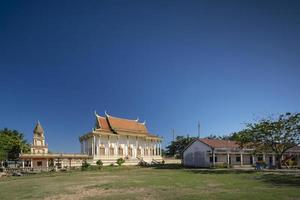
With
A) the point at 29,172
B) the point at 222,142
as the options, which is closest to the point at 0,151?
the point at 29,172

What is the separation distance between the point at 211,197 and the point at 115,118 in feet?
174

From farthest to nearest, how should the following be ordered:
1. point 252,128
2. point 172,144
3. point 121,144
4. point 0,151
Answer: point 172,144 → point 121,144 → point 0,151 → point 252,128

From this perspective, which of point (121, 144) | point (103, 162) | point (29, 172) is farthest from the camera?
point (121, 144)

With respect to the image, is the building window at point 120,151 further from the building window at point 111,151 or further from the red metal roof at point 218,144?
the red metal roof at point 218,144

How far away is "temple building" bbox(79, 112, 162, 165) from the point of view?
191 feet

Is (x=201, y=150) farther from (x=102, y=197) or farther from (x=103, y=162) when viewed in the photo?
(x=102, y=197)

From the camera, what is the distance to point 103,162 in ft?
187


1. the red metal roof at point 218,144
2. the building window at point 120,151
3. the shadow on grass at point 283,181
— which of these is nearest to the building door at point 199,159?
the red metal roof at point 218,144

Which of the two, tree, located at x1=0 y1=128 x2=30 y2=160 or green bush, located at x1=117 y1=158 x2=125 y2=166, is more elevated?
tree, located at x1=0 y1=128 x2=30 y2=160

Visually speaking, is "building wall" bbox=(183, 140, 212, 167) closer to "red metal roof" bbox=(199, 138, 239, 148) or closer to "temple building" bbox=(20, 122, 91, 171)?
"red metal roof" bbox=(199, 138, 239, 148)

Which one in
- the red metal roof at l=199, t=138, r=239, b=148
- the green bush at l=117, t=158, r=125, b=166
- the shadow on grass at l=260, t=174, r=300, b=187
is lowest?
the green bush at l=117, t=158, r=125, b=166

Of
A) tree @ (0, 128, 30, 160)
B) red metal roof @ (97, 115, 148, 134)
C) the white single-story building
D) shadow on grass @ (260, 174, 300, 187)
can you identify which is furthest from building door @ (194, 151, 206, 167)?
tree @ (0, 128, 30, 160)

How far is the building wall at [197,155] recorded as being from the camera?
162ft

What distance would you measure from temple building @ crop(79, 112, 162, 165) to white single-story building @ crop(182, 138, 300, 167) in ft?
45.9
